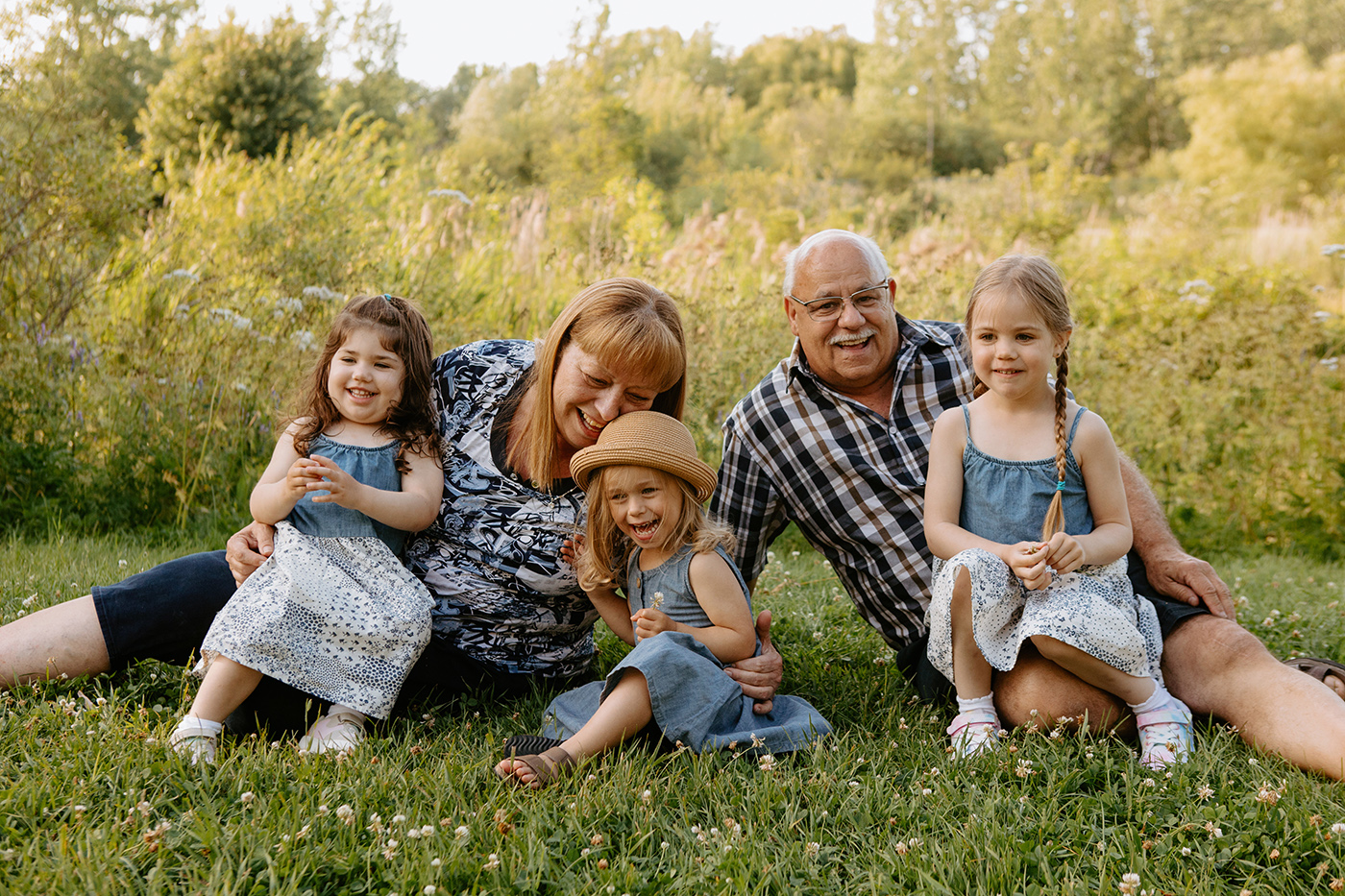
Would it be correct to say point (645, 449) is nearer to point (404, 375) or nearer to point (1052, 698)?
point (404, 375)

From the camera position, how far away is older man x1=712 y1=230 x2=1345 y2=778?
3.06 meters

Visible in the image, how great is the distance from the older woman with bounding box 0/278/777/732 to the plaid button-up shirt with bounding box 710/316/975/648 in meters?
0.50

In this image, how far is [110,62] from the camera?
19.8 metres

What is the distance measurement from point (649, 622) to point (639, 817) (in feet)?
1.99

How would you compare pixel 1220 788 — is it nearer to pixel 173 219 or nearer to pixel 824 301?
pixel 824 301

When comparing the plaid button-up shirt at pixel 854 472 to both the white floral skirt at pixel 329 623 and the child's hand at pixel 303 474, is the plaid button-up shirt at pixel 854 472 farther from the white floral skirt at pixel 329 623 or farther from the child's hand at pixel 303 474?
the child's hand at pixel 303 474

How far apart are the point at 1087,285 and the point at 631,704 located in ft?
28.1

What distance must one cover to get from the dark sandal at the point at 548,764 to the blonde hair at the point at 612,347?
85 cm

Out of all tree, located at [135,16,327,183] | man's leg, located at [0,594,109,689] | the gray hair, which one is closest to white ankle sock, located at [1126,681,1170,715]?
the gray hair

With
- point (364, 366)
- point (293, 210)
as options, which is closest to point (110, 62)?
point (293, 210)

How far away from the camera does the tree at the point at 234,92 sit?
14617mm

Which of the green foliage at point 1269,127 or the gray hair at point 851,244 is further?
the green foliage at point 1269,127

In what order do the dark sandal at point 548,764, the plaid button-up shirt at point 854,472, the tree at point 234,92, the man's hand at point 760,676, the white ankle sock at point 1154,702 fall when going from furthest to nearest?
the tree at point 234,92 → the plaid button-up shirt at point 854,472 → the man's hand at point 760,676 → the white ankle sock at point 1154,702 → the dark sandal at point 548,764

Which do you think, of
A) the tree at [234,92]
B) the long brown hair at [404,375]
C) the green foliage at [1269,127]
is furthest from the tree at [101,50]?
the green foliage at [1269,127]
